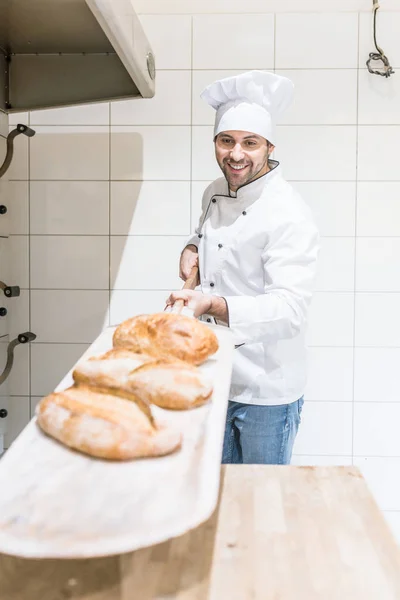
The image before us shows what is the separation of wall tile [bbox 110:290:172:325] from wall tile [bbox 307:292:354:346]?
59cm

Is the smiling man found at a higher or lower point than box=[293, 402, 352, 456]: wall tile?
higher

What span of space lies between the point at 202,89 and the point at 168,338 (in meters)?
1.49

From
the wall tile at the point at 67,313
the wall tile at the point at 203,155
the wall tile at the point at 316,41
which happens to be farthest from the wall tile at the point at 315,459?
the wall tile at the point at 316,41

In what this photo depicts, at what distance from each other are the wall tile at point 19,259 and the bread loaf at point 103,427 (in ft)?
5.26

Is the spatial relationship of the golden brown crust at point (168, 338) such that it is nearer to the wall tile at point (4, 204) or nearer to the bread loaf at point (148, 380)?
the bread loaf at point (148, 380)

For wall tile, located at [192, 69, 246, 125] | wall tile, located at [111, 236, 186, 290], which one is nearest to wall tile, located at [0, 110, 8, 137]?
wall tile, located at [111, 236, 186, 290]

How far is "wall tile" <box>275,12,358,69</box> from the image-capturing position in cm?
207

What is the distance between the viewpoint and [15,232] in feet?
7.20

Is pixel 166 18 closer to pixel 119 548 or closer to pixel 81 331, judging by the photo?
pixel 81 331

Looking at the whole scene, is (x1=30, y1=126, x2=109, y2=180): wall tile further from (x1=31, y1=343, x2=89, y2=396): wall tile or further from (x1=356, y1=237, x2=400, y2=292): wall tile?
(x1=356, y1=237, x2=400, y2=292): wall tile

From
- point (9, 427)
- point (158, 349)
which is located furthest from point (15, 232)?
point (158, 349)

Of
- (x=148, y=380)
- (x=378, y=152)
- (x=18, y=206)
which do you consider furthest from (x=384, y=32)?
(x=148, y=380)

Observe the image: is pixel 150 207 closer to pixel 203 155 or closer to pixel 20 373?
pixel 203 155

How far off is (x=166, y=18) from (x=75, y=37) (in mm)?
684
